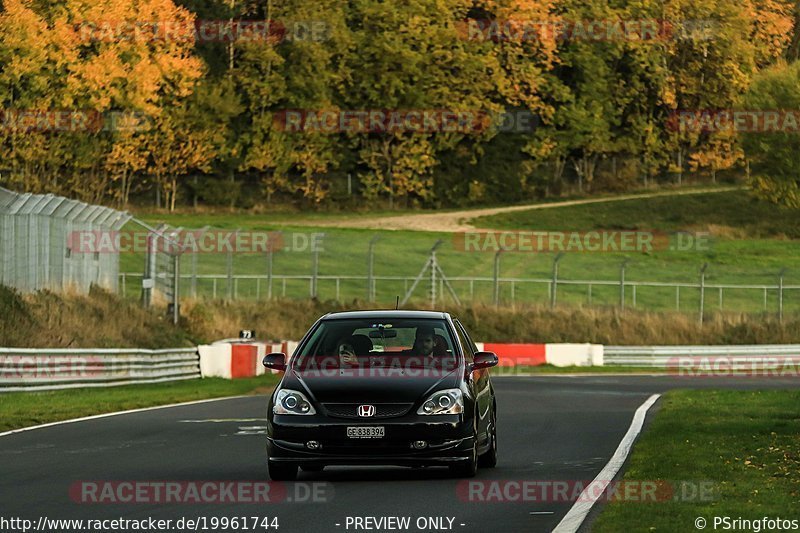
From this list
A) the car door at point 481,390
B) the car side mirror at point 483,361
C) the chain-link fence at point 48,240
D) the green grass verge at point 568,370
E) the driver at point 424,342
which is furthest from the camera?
the green grass verge at point 568,370

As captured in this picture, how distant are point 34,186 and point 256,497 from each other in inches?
2376

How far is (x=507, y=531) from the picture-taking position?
11.3 m

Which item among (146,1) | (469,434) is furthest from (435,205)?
(469,434)

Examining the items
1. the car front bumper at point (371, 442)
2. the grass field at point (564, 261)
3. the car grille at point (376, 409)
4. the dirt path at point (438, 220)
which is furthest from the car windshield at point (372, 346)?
the dirt path at point (438, 220)

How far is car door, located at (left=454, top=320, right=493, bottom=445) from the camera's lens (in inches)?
594

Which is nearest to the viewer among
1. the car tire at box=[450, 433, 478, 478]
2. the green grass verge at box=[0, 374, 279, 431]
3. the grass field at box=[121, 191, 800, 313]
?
the car tire at box=[450, 433, 478, 478]

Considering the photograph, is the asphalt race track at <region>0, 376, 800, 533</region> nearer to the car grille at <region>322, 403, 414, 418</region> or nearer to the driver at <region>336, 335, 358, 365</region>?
the car grille at <region>322, 403, 414, 418</region>

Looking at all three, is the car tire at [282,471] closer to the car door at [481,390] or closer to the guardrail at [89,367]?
the car door at [481,390]

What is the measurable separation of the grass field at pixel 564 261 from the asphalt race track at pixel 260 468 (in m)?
26.0

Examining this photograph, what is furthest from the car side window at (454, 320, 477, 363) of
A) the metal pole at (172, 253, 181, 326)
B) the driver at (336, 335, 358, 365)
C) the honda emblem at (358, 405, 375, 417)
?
the metal pole at (172, 253, 181, 326)

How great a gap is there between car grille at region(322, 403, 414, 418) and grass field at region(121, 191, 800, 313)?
112 feet

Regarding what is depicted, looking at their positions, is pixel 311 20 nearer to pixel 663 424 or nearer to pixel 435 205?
pixel 435 205

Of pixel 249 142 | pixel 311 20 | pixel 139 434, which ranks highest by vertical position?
pixel 311 20

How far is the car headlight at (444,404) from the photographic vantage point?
567 inches
